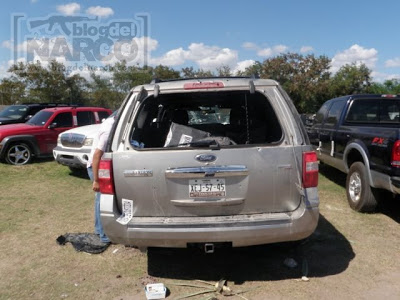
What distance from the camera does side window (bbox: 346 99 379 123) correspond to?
7.09 metres

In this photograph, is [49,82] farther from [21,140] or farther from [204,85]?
[204,85]

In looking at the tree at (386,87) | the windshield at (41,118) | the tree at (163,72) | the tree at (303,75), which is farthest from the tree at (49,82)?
the tree at (386,87)

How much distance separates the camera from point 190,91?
11.8 ft

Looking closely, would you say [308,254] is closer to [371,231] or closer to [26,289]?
[371,231]

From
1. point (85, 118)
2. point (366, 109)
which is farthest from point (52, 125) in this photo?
point (366, 109)

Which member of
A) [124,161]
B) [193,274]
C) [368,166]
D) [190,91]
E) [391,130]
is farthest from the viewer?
[368,166]

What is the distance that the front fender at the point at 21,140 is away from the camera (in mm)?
10141

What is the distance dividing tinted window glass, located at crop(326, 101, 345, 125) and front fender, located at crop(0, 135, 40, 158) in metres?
7.54

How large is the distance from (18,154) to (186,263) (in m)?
7.89

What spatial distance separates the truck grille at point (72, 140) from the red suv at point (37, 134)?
1984 millimetres

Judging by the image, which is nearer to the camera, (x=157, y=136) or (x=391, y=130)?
(x=157, y=136)

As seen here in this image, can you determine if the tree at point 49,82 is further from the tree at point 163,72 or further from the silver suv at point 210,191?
the silver suv at point 210,191

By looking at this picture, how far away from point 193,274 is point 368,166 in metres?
3.14

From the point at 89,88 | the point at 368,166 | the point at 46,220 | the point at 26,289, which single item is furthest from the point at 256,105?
the point at 89,88
